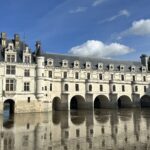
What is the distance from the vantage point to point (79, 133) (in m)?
22.5

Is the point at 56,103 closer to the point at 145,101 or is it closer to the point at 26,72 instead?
the point at 26,72

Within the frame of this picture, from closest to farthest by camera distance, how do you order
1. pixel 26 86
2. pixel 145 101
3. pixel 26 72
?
pixel 26 86 < pixel 26 72 < pixel 145 101

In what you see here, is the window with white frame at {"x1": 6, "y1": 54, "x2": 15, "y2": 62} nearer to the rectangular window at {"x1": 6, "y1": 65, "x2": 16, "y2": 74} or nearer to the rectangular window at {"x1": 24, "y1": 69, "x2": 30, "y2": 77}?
the rectangular window at {"x1": 6, "y1": 65, "x2": 16, "y2": 74}

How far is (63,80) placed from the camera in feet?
171

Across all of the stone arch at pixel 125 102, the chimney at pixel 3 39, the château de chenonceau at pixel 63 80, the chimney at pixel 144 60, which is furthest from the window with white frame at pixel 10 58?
the chimney at pixel 144 60

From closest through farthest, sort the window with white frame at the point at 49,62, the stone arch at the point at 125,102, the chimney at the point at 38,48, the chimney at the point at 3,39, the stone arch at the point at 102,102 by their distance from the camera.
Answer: the chimney at the point at 3,39, the chimney at the point at 38,48, the window with white frame at the point at 49,62, the stone arch at the point at 102,102, the stone arch at the point at 125,102

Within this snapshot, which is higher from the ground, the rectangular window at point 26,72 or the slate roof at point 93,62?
the slate roof at point 93,62

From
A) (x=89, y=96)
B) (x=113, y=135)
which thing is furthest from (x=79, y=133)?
(x=89, y=96)

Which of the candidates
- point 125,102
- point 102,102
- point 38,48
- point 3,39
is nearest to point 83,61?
point 102,102

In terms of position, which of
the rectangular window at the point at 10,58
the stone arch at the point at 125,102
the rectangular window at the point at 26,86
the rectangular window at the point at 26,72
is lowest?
the stone arch at the point at 125,102

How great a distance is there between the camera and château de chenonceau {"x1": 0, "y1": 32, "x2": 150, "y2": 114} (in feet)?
143

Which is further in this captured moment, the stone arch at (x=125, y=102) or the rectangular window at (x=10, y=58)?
the stone arch at (x=125, y=102)

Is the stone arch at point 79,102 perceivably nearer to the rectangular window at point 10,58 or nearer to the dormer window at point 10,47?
the rectangular window at point 10,58

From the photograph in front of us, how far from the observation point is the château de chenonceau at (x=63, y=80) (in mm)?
43500
